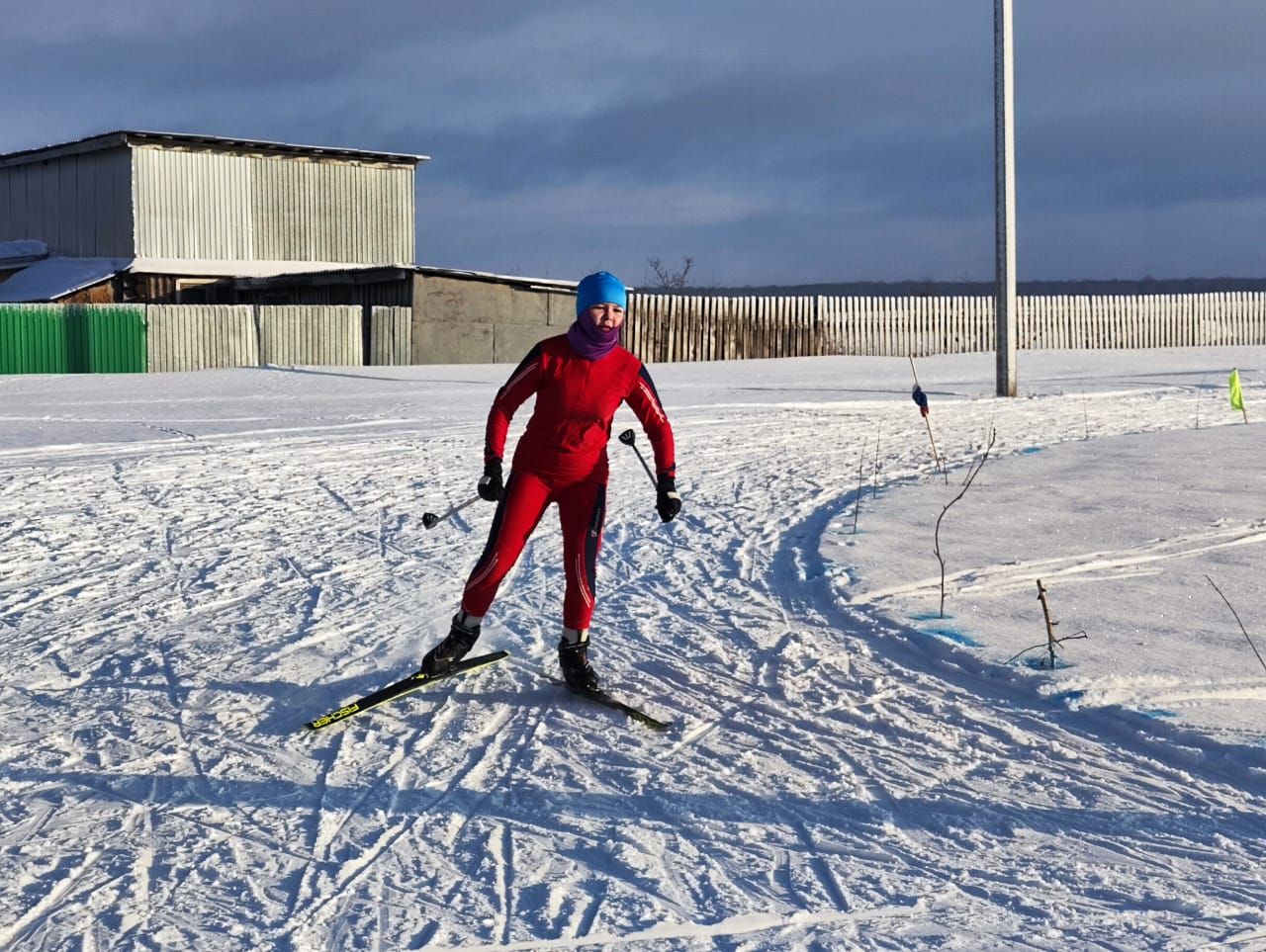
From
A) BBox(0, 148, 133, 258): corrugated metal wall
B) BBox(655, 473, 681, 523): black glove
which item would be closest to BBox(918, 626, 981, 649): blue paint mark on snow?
BBox(655, 473, 681, 523): black glove

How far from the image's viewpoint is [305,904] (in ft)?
13.1

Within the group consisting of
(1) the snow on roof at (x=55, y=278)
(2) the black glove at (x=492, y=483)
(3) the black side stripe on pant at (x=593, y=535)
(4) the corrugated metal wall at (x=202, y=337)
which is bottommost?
(3) the black side stripe on pant at (x=593, y=535)

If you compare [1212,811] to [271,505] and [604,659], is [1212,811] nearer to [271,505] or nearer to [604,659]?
[604,659]

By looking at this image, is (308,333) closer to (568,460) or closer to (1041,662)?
(568,460)

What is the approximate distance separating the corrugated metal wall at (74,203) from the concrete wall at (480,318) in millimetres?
8552

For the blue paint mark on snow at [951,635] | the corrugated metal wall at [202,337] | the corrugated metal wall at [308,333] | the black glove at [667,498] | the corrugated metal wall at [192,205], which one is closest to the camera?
the black glove at [667,498]

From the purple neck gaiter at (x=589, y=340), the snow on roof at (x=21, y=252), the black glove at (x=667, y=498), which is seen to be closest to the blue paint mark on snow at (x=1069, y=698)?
the black glove at (x=667, y=498)

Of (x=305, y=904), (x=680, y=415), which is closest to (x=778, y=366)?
(x=680, y=415)

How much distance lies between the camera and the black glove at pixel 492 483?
5.90m

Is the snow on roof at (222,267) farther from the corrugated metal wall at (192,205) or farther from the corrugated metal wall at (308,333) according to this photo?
the corrugated metal wall at (308,333)

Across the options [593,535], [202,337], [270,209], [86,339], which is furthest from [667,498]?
[270,209]

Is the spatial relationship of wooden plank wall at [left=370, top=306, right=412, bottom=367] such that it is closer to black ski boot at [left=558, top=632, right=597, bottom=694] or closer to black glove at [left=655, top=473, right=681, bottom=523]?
black glove at [left=655, top=473, right=681, bottom=523]

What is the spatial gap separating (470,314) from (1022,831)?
1106 inches

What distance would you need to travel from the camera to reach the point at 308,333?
30203 millimetres
